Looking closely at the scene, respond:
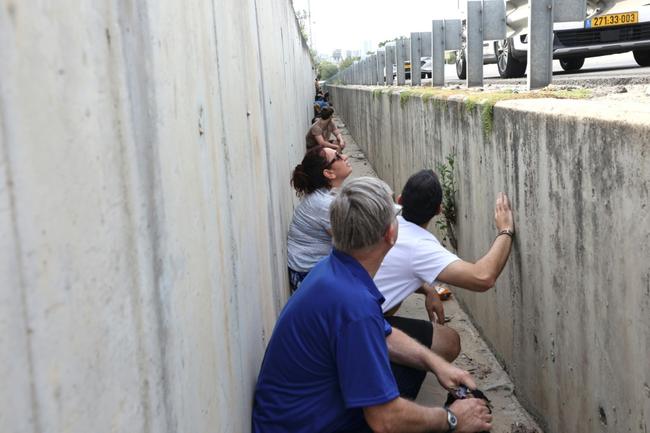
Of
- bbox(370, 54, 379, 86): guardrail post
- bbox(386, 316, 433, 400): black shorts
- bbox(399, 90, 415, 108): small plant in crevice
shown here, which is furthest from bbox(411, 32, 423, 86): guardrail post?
bbox(370, 54, 379, 86): guardrail post

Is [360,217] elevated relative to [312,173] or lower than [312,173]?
elevated

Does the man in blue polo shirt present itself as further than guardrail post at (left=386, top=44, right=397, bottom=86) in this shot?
No

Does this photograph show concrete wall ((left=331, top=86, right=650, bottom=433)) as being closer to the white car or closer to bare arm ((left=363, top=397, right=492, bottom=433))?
bare arm ((left=363, top=397, right=492, bottom=433))

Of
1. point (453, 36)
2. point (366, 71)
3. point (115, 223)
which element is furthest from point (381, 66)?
point (115, 223)

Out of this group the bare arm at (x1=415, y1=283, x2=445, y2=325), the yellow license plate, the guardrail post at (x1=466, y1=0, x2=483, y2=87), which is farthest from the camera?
the yellow license plate

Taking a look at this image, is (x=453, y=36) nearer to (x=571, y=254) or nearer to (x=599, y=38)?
(x=599, y=38)

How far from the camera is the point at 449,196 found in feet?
20.0

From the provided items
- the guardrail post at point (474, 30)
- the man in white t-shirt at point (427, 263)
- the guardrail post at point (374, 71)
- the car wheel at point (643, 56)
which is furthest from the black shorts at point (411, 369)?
the guardrail post at point (374, 71)

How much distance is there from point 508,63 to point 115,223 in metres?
10.6

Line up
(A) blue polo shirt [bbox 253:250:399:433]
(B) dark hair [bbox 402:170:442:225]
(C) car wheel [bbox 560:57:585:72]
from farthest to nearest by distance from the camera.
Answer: (C) car wheel [bbox 560:57:585:72]
(B) dark hair [bbox 402:170:442:225]
(A) blue polo shirt [bbox 253:250:399:433]

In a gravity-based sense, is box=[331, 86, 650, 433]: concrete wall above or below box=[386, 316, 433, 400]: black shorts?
above

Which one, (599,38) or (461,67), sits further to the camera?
(461,67)

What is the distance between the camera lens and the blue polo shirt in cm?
248

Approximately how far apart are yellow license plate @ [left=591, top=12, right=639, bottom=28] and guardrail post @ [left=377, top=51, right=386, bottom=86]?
7993 millimetres
